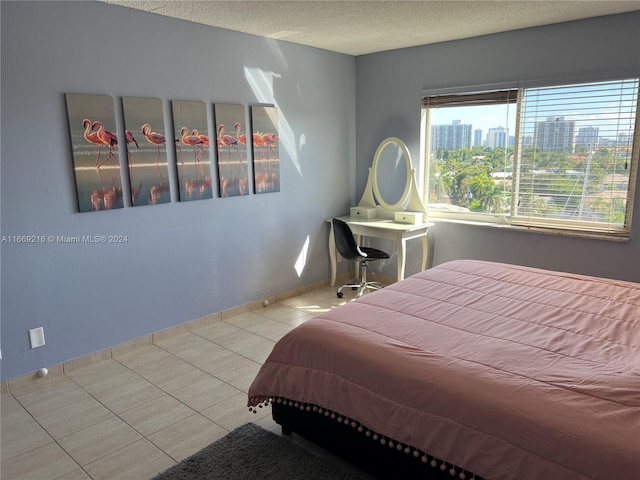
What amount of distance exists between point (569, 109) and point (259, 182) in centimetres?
261

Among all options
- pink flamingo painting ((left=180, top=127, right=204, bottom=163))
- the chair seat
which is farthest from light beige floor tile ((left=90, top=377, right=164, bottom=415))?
the chair seat

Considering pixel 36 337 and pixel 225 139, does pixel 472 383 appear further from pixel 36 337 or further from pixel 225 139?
pixel 225 139

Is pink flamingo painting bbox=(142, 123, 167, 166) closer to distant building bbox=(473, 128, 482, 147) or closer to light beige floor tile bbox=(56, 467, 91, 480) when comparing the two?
light beige floor tile bbox=(56, 467, 91, 480)

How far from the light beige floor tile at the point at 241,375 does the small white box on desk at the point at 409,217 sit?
6.75ft

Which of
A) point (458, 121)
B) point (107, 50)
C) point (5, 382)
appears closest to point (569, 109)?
point (458, 121)

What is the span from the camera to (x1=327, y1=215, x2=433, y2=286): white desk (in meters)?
4.20

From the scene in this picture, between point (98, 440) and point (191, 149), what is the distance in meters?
2.11

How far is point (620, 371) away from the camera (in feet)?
5.65

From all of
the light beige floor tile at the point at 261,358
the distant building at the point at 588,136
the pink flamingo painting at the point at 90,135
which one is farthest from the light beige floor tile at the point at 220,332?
the distant building at the point at 588,136

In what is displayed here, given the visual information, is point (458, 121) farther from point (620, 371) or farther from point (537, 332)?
point (620, 371)

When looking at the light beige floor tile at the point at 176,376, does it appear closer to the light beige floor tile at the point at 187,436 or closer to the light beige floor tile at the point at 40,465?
the light beige floor tile at the point at 187,436

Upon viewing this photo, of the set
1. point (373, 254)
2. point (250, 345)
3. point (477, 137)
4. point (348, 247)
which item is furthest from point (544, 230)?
point (250, 345)

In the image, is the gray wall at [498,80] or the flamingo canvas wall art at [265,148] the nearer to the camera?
the gray wall at [498,80]

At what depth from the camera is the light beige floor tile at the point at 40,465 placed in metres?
2.11
